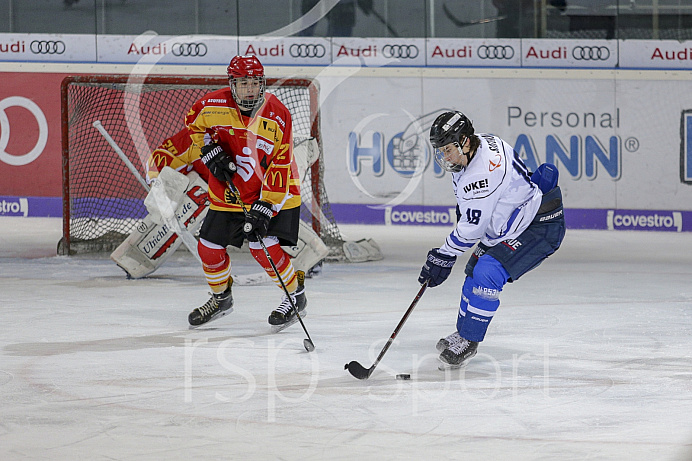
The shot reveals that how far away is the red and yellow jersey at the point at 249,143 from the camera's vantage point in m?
4.71

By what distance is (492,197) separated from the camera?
3820mm

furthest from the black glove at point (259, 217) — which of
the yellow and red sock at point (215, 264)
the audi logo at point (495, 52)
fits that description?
the audi logo at point (495, 52)

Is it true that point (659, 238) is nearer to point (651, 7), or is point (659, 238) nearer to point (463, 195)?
point (651, 7)

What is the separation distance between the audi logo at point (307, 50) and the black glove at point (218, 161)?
16.1 ft

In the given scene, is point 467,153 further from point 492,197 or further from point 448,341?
point 448,341

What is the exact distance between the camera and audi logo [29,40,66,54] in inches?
378

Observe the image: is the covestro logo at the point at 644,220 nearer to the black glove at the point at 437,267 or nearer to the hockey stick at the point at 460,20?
the hockey stick at the point at 460,20

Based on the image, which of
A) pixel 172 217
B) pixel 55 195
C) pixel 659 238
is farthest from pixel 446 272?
pixel 55 195

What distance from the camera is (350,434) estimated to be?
303cm

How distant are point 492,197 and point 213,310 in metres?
1.67

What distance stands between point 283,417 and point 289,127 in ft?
6.31

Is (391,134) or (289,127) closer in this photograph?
(289,127)

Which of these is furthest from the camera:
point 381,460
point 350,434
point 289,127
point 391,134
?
point 391,134

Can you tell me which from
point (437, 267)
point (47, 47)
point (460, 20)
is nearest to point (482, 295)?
point (437, 267)
